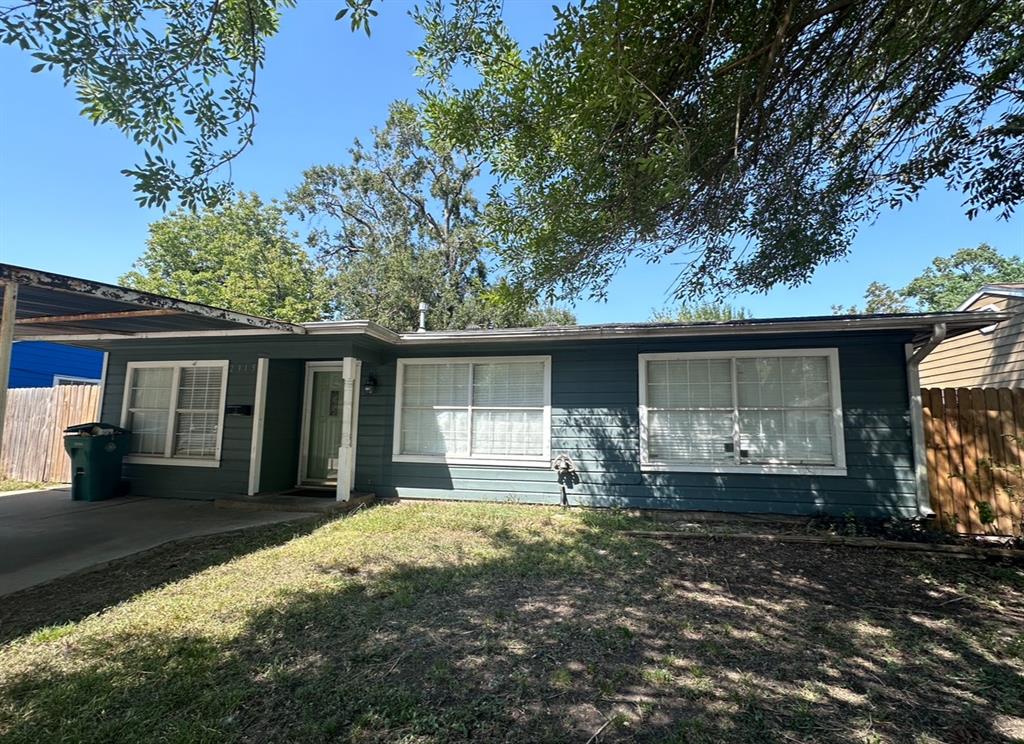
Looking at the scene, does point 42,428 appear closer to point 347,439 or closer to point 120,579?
point 347,439

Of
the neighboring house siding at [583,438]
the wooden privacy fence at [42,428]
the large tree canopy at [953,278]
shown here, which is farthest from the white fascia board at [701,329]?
the large tree canopy at [953,278]

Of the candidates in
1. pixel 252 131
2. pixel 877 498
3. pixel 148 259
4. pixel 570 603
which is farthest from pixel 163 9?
pixel 148 259

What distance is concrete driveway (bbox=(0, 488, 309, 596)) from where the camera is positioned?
4.29m

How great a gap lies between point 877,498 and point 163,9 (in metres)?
8.55

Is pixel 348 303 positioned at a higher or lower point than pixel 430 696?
higher

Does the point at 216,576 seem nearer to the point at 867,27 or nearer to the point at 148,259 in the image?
the point at 867,27

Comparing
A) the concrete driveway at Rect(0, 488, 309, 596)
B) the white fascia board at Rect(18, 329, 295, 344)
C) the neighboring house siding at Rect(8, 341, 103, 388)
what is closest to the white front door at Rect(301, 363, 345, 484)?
the concrete driveway at Rect(0, 488, 309, 596)

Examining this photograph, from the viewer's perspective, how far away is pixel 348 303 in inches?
735

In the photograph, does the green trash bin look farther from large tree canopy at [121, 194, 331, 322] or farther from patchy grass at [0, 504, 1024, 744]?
large tree canopy at [121, 194, 331, 322]

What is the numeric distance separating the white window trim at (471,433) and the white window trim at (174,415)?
274 cm

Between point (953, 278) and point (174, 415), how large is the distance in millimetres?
38296

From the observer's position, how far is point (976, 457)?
18.2 feet

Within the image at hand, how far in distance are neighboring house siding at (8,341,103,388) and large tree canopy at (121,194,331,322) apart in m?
5.48

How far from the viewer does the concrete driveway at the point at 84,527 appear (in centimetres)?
429
